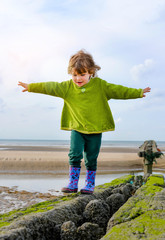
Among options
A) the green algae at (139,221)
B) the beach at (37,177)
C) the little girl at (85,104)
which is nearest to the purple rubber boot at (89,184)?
the little girl at (85,104)

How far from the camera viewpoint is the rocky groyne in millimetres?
2107

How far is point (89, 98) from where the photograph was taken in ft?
12.4

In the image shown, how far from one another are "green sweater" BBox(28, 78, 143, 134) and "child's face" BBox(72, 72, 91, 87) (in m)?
0.07

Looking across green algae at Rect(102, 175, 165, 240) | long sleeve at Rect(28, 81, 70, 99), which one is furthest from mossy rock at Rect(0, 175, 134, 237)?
long sleeve at Rect(28, 81, 70, 99)

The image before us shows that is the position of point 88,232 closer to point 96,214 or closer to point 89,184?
point 96,214

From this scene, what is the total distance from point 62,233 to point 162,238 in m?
0.90

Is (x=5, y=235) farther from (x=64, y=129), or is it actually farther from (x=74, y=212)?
(x=64, y=129)

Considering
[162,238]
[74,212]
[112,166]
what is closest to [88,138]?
[74,212]

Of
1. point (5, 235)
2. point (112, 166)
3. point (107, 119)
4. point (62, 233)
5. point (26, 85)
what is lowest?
point (112, 166)

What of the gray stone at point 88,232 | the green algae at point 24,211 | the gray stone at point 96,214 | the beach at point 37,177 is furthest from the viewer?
the beach at point 37,177

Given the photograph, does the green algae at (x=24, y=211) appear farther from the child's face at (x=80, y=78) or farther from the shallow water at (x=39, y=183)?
the shallow water at (x=39, y=183)

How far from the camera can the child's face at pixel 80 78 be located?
3729 millimetres

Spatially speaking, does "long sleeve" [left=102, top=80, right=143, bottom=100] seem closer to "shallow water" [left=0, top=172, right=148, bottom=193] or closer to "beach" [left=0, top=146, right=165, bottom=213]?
"beach" [left=0, top=146, right=165, bottom=213]

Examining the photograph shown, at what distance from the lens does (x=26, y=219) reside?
2.24 meters
